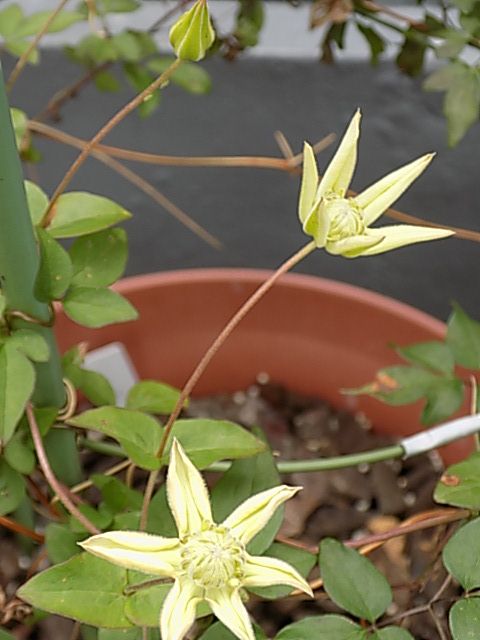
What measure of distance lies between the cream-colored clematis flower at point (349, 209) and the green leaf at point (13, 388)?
0.12 metres

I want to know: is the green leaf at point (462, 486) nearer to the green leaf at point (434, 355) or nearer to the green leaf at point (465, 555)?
the green leaf at point (465, 555)

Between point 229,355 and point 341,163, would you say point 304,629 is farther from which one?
point 229,355

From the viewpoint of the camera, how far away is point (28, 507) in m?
0.46

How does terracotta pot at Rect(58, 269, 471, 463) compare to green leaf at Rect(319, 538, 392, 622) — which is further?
terracotta pot at Rect(58, 269, 471, 463)

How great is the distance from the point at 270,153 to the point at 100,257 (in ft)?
1.64

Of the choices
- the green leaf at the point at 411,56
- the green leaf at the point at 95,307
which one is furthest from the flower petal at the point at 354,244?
the green leaf at the point at 411,56

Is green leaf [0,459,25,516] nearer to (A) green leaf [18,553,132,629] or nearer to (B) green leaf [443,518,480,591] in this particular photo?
(A) green leaf [18,553,132,629]

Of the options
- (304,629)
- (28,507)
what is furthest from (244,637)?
(28,507)

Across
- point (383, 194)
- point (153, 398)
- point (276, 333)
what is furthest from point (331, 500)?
point (383, 194)

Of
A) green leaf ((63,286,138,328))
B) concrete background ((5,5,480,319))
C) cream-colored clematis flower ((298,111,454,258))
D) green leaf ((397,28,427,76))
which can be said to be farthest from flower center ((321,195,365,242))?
concrete background ((5,5,480,319))

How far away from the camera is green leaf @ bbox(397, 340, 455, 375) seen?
0.48m

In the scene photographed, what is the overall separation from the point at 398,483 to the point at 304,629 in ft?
1.08

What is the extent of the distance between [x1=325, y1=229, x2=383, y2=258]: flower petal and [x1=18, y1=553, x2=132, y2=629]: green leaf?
141 mm

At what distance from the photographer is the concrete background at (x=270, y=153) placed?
831 mm
